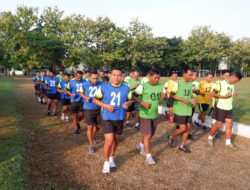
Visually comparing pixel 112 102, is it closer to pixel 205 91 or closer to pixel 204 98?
pixel 204 98

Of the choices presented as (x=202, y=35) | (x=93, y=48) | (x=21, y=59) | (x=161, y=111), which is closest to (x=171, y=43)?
(x=202, y=35)

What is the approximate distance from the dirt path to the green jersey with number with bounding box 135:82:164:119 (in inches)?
47.6

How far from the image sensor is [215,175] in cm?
424

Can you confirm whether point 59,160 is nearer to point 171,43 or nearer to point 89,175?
point 89,175

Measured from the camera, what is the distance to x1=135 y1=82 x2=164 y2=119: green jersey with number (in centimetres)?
450

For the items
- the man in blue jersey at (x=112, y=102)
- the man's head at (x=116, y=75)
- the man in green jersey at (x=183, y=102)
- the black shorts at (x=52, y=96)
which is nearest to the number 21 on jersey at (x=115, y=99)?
the man in blue jersey at (x=112, y=102)

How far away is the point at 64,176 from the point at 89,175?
51 centimetres

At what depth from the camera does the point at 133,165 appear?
457cm

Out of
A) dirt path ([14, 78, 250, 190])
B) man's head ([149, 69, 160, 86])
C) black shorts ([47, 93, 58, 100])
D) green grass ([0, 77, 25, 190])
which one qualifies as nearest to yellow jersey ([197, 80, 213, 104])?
dirt path ([14, 78, 250, 190])

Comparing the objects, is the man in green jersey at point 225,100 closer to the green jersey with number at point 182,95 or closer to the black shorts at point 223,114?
the black shorts at point 223,114

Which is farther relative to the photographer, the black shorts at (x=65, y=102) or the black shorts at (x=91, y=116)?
the black shorts at (x=65, y=102)

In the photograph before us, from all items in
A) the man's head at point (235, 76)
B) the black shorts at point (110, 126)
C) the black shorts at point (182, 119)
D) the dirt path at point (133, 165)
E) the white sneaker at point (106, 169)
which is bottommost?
the dirt path at point (133, 165)

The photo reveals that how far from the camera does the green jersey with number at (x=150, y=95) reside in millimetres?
4496

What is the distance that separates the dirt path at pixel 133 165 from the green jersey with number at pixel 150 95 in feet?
3.97
